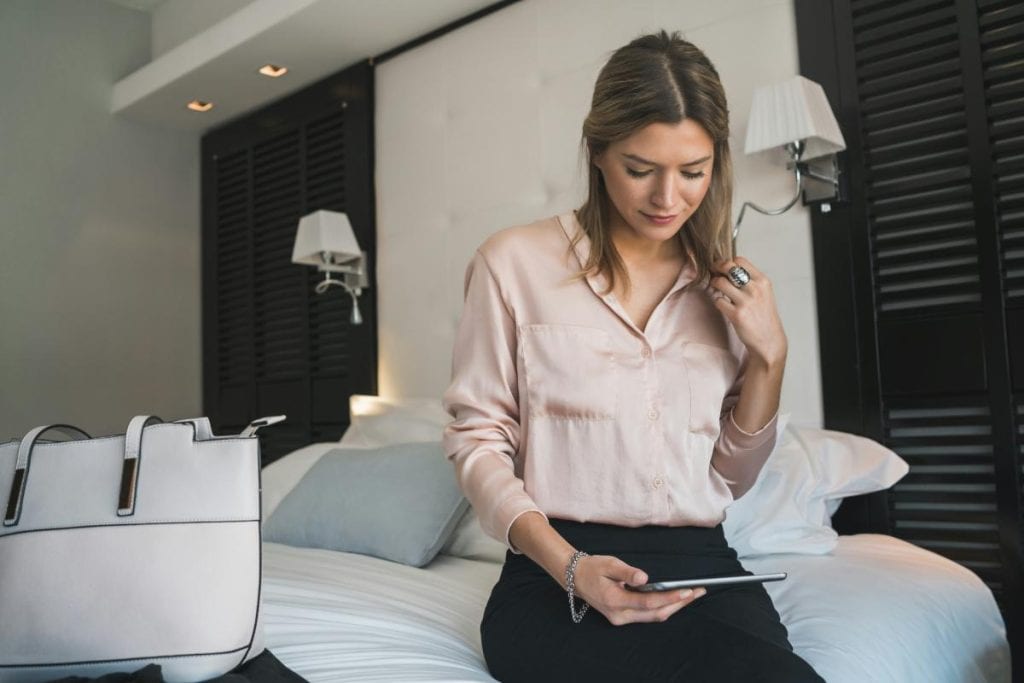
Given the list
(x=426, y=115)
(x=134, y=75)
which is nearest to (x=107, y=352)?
Result: (x=134, y=75)

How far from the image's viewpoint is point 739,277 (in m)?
1.43

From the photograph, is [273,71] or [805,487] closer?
[805,487]

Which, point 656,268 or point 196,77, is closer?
point 656,268

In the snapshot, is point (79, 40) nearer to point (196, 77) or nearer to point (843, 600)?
point (196, 77)

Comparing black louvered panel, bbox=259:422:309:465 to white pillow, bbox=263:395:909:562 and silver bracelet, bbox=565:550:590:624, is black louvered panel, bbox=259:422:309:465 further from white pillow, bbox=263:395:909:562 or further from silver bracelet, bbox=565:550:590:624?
silver bracelet, bbox=565:550:590:624

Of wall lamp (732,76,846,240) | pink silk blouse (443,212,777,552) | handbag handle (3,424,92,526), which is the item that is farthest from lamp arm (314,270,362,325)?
handbag handle (3,424,92,526)

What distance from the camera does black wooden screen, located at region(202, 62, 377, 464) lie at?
12.1 feet

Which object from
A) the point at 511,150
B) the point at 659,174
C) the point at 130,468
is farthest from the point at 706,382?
the point at 511,150

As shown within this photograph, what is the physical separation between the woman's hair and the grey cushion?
0.95 meters

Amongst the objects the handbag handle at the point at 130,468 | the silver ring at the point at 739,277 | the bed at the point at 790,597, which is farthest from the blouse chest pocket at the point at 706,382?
the handbag handle at the point at 130,468

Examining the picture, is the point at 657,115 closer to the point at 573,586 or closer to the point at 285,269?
the point at 573,586

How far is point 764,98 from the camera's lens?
231cm

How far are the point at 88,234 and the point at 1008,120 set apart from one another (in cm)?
366

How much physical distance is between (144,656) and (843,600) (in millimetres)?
1135
